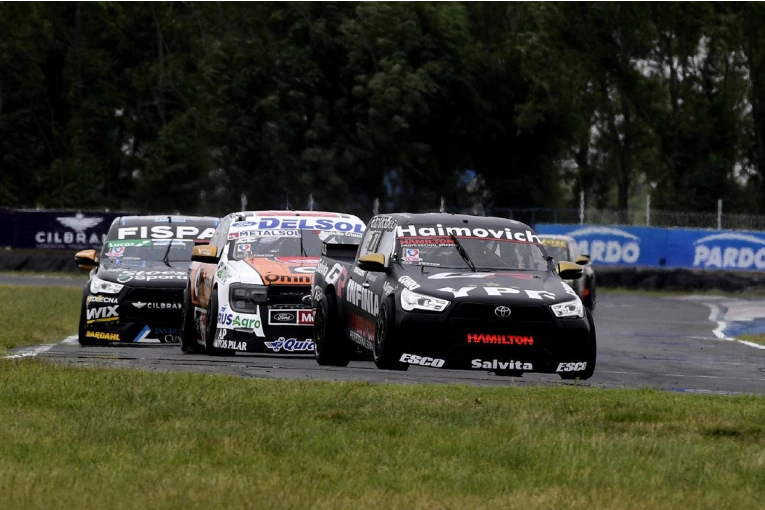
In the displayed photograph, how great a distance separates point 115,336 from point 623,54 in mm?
45331

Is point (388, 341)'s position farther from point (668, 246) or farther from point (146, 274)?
point (668, 246)

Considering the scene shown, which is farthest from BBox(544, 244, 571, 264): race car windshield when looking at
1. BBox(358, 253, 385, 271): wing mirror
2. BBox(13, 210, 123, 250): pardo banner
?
BBox(13, 210, 123, 250): pardo banner

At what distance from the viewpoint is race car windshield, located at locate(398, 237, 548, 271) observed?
1345 cm

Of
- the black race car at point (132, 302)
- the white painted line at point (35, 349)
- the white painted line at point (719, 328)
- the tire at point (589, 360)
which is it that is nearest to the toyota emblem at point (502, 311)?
the tire at point (589, 360)

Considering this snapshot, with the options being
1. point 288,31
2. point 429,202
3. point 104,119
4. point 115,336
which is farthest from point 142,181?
point 115,336

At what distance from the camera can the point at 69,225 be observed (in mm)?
43875

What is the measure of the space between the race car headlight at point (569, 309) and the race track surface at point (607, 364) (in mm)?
602

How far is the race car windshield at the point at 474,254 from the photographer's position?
13.5 m

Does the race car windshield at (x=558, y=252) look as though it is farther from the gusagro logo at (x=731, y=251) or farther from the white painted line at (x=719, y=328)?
the gusagro logo at (x=731, y=251)

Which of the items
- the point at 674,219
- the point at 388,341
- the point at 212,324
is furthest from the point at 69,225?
the point at 388,341

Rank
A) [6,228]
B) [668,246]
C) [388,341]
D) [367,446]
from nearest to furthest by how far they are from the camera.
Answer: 1. [367,446]
2. [388,341]
3. [668,246]
4. [6,228]

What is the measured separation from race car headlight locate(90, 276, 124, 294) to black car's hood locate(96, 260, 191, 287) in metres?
0.05

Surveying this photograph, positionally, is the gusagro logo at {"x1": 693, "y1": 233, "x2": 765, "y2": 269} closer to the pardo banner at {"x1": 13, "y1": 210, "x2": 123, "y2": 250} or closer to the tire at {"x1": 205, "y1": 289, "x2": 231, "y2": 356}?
the pardo banner at {"x1": 13, "y1": 210, "x2": 123, "y2": 250}

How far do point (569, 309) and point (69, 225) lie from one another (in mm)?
32972
